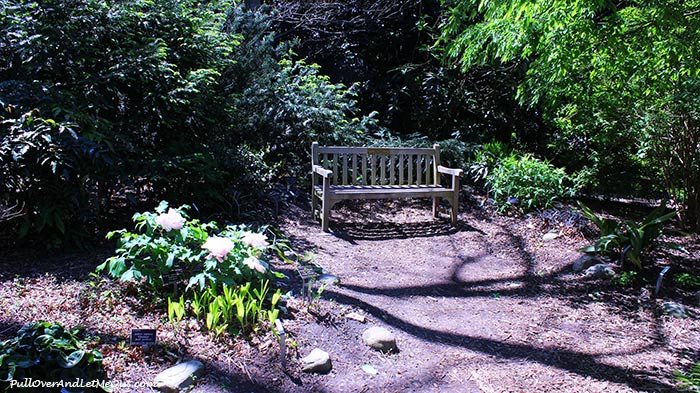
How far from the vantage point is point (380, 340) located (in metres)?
3.21

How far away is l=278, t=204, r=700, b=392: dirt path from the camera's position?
3027 millimetres

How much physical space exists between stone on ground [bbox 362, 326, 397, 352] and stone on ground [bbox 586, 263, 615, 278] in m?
2.50

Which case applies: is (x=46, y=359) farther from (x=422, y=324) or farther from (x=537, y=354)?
(x=537, y=354)

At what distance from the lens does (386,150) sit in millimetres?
6652

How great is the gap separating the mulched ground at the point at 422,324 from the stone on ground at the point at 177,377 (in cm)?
6

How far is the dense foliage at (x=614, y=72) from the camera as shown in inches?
166

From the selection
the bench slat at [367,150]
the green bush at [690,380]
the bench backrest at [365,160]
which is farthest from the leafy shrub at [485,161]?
the green bush at [690,380]

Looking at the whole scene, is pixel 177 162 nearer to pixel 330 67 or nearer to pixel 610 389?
pixel 610 389

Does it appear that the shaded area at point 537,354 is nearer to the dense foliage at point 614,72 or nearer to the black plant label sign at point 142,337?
the black plant label sign at point 142,337

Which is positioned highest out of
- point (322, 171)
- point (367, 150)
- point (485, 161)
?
point (367, 150)

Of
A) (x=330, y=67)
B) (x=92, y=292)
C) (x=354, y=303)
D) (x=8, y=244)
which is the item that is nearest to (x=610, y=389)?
(x=354, y=303)

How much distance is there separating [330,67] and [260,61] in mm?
2567

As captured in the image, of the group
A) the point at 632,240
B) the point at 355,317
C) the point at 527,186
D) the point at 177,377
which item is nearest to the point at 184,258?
the point at 177,377

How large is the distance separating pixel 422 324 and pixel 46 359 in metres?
2.42
